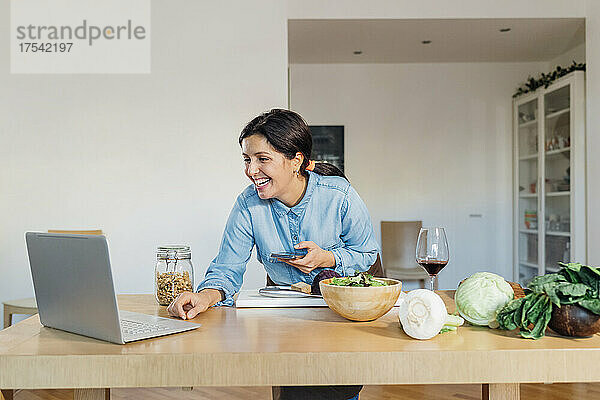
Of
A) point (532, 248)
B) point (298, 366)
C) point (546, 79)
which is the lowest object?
point (532, 248)

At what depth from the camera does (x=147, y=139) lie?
408cm

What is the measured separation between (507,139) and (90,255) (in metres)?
5.45

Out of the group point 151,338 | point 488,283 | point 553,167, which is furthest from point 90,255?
point 553,167

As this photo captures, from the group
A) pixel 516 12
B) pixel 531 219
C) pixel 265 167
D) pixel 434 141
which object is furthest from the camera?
pixel 434 141

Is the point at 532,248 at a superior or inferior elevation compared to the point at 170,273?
inferior

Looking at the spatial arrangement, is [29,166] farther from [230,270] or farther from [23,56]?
[230,270]

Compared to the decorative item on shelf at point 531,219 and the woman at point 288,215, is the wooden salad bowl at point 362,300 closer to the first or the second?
the woman at point 288,215

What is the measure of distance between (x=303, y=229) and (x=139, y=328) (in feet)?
2.52

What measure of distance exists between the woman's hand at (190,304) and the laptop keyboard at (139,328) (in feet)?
0.34

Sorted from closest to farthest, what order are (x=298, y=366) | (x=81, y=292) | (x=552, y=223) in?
(x=298, y=366)
(x=81, y=292)
(x=552, y=223)

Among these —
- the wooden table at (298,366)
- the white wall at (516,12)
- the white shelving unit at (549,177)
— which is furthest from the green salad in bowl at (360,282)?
the white shelving unit at (549,177)

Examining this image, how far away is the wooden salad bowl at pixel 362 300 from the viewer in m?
1.24

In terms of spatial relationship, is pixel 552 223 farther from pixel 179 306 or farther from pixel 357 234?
pixel 179 306

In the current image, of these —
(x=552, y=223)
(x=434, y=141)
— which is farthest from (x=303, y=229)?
(x=434, y=141)
